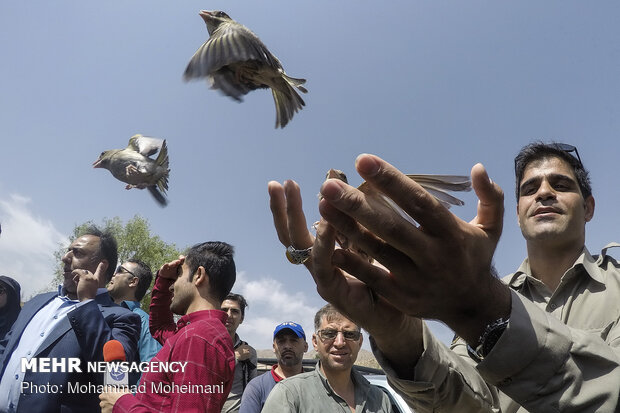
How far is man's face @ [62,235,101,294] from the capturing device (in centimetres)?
445

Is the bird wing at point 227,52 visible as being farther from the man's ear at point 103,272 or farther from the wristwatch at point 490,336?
the man's ear at point 103,272

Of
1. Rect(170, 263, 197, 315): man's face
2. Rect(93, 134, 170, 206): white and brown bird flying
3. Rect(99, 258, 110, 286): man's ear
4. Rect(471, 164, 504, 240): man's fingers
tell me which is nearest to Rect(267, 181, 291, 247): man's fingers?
Rect(471, 164, 504, 240): man's fingers

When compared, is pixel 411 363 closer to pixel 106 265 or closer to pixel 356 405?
pixel 356 405

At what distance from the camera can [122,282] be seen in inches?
229

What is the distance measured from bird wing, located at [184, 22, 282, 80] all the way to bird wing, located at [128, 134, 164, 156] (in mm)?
1223

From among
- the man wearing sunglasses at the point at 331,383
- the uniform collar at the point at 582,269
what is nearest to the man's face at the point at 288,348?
the man wearing sunglasses at the point at 331,383

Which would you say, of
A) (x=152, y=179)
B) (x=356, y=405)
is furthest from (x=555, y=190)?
(x=152, y=179)

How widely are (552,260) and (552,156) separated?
56 cm

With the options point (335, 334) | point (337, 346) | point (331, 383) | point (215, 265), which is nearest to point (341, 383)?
point (331, 383)

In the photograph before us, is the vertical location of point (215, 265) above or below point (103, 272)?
below

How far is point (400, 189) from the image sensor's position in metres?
1.10

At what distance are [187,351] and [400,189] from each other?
2.59 metres

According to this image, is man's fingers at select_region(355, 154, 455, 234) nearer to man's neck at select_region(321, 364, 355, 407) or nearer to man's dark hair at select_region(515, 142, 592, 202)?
man's dark hair at select_region(515, 142, 592, 202)

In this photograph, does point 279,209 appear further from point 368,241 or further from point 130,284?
point 130,284
